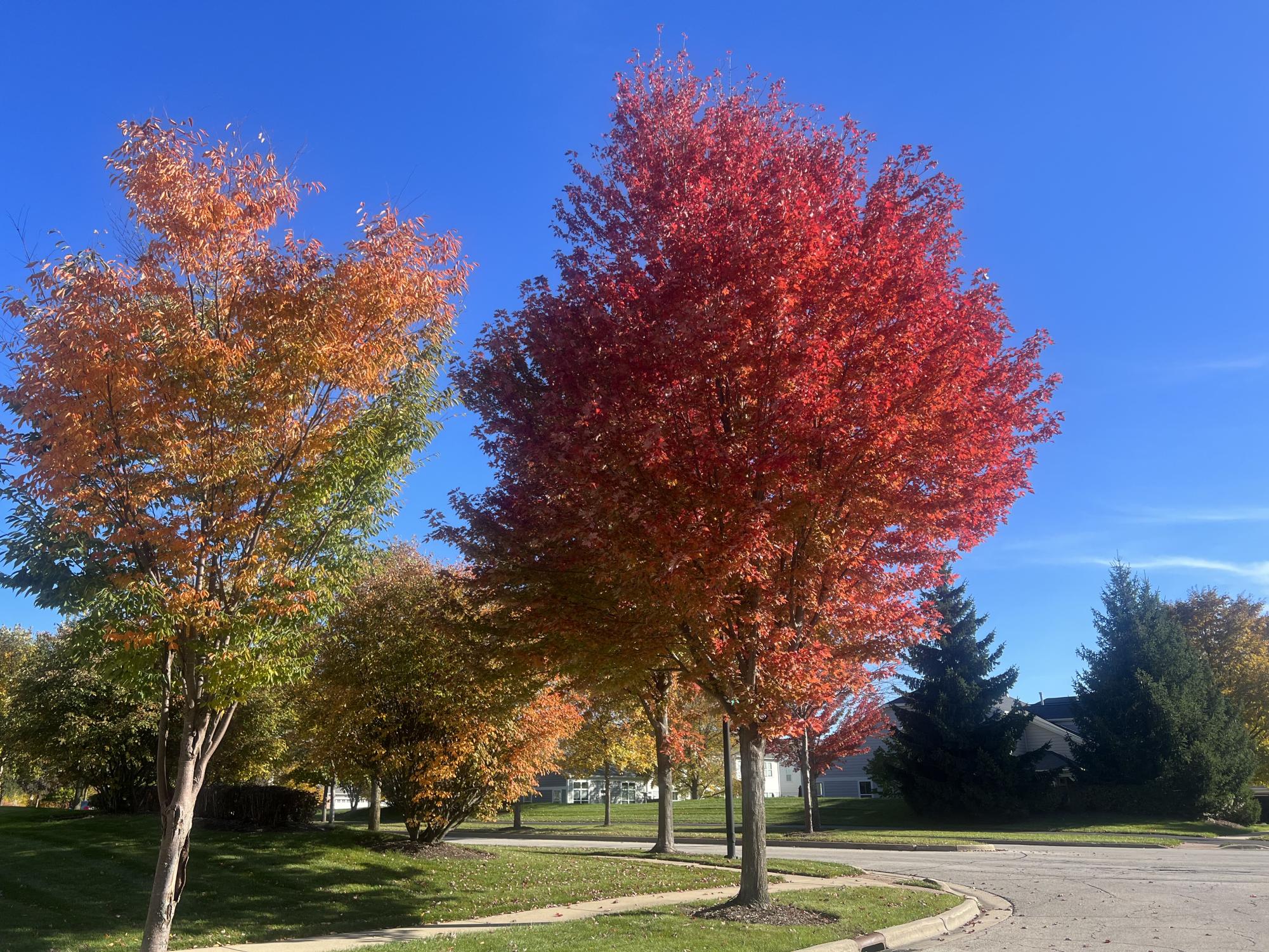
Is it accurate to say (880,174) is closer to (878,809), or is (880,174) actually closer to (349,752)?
(349,752)

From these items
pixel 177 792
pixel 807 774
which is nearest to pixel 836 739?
pixel 807 774

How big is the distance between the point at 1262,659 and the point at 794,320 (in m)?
54.0

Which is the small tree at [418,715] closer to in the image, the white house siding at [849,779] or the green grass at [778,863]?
the green grass at [778,863]

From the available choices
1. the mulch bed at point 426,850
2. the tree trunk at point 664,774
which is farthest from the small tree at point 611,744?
the mulch bed at point 426,850

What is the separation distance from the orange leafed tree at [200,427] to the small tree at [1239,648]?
173ft

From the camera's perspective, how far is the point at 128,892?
1440 centimetres

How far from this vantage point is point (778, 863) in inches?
794

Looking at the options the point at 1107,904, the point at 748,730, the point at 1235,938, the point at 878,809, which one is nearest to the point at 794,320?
the point at 748,730

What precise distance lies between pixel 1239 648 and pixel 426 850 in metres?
53.6

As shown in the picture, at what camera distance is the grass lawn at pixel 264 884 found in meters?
12.2

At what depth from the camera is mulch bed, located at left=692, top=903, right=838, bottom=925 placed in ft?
38.2

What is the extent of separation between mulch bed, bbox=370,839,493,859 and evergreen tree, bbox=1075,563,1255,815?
34.7 metres

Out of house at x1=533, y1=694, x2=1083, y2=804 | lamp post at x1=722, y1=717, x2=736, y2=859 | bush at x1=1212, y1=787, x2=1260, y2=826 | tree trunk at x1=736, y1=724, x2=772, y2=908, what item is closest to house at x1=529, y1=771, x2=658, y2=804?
house at x1=533, y1=694, x2=1083, y2=804

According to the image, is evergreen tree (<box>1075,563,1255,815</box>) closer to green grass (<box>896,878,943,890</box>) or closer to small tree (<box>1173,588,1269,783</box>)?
small tree (<box>1173,588,1269,783</box>)
